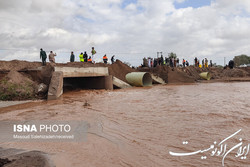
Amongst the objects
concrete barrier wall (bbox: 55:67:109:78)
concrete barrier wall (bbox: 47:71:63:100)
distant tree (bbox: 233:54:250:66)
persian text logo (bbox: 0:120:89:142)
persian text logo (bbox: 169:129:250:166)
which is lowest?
persian text logo (bbox: 169:129:250:166)

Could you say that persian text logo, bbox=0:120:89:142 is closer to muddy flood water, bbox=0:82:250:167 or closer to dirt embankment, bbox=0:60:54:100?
muddy flood water, bbox=0:82:250:167

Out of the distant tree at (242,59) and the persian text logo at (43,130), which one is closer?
the persian text logo at (43,130)

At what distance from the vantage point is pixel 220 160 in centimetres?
324

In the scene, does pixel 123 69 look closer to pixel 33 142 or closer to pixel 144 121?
pixel 144 121

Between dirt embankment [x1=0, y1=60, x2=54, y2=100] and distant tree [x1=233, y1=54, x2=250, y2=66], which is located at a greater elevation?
distant tree [x1=233, y1=54, x2=250, y2=66]

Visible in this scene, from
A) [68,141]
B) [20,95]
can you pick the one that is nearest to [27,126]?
[68,141]

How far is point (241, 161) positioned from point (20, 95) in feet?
33.2

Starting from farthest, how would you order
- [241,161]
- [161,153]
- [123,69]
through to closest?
[123,69] < [161,153] < [241,161]

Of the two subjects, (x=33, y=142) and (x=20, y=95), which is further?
(x=20, y=95)

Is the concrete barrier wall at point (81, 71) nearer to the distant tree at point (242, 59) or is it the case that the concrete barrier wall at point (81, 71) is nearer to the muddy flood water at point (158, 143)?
the muddy flood water at point (158, 143)

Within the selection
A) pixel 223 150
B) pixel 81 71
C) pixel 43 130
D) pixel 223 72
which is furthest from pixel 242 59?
pixel 43 130

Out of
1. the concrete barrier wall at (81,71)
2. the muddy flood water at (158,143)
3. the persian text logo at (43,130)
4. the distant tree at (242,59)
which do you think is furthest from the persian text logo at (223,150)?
the distant tree at (242,59)

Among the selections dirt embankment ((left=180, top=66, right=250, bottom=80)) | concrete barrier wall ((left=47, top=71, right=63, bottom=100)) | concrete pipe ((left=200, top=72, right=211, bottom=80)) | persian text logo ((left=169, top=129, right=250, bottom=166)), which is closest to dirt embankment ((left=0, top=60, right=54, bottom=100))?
concrete barrier wall ((left=47, top=71, right=63, bottom=100))

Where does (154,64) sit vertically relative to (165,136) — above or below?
above
